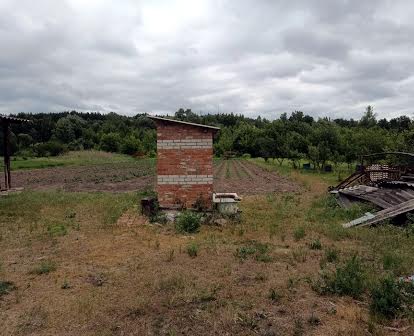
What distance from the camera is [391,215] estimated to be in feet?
31.0

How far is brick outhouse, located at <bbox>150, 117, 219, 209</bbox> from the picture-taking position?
418 inches

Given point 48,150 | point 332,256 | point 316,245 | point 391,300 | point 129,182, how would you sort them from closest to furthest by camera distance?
point 391,300, point 332,256, point 316,245, point 129,182, point 48,150

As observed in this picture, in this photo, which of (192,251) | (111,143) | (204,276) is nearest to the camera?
(204,276)

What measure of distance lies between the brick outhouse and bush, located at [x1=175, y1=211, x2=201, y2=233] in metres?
0.98

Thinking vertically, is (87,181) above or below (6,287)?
below

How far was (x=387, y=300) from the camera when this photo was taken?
15.8ft

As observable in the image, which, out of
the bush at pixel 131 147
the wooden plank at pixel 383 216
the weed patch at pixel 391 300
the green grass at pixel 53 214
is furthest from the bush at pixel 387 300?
the bush at pixel 131 147

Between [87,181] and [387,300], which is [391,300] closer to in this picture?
[387,300]

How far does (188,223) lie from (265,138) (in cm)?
3379

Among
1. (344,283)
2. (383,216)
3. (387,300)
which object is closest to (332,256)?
(344,283)

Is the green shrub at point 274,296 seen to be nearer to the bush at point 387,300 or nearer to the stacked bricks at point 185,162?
the bush at point 387,300

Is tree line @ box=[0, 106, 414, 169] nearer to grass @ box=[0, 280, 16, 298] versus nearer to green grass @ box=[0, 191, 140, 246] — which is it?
green grass @ box=[0, 191, 140, 246]

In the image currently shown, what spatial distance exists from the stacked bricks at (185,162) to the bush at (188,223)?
98 cm

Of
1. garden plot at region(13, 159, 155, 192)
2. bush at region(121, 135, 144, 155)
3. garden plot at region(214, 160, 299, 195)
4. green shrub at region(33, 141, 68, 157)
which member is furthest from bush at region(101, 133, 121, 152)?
garden plot at region(214, 160, 299, 195)
